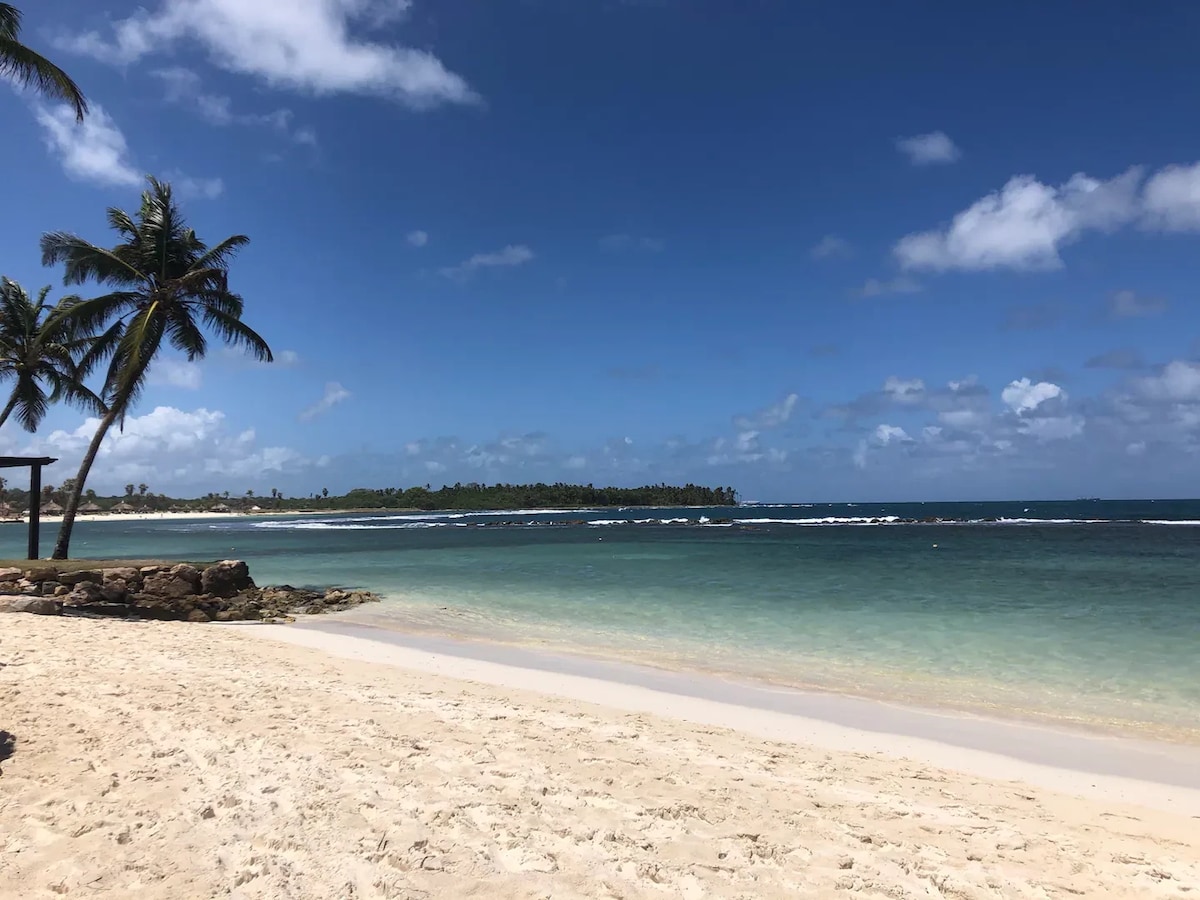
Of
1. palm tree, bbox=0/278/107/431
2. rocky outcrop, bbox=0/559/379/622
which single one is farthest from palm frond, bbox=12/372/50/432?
rocky outcrop, bbox=0/559/379/622

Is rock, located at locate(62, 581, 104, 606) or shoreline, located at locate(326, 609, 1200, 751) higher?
rock, located at locate(62, 581, 104, 606)

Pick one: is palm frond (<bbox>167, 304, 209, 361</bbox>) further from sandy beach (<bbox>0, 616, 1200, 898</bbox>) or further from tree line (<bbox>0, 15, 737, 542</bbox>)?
sandy beach (<bbox>0, 616, 1200, 898</bbox>)

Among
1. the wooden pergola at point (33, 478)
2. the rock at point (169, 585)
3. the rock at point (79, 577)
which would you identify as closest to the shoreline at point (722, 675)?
the rock at point (169, 585)

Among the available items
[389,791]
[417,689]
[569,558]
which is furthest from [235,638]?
[569,558]

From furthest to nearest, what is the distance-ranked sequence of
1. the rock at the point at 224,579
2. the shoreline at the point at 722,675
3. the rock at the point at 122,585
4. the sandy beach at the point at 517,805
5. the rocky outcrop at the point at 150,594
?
the rock at the point at 224,579, the rock at the point at 122,585, the rocky outcrop at the point at 150,594, the shoreline at the point at 722,675, the sandy beach at the point at 517,805

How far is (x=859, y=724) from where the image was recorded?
7422 mm

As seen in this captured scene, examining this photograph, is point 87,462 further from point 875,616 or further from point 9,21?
point 875,616

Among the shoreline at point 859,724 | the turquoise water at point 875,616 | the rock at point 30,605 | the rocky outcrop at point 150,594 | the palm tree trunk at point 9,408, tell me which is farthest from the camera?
the palm tree trunk at point 9,408

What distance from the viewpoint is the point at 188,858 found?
3.76 metres

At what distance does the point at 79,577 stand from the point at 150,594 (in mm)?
1261

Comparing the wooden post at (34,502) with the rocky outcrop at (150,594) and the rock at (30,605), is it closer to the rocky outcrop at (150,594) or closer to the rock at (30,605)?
the rocky outcrop at (150,594)

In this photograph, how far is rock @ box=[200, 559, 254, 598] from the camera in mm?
15555

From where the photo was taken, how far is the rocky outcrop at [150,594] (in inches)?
512

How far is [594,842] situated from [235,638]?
9857mm
